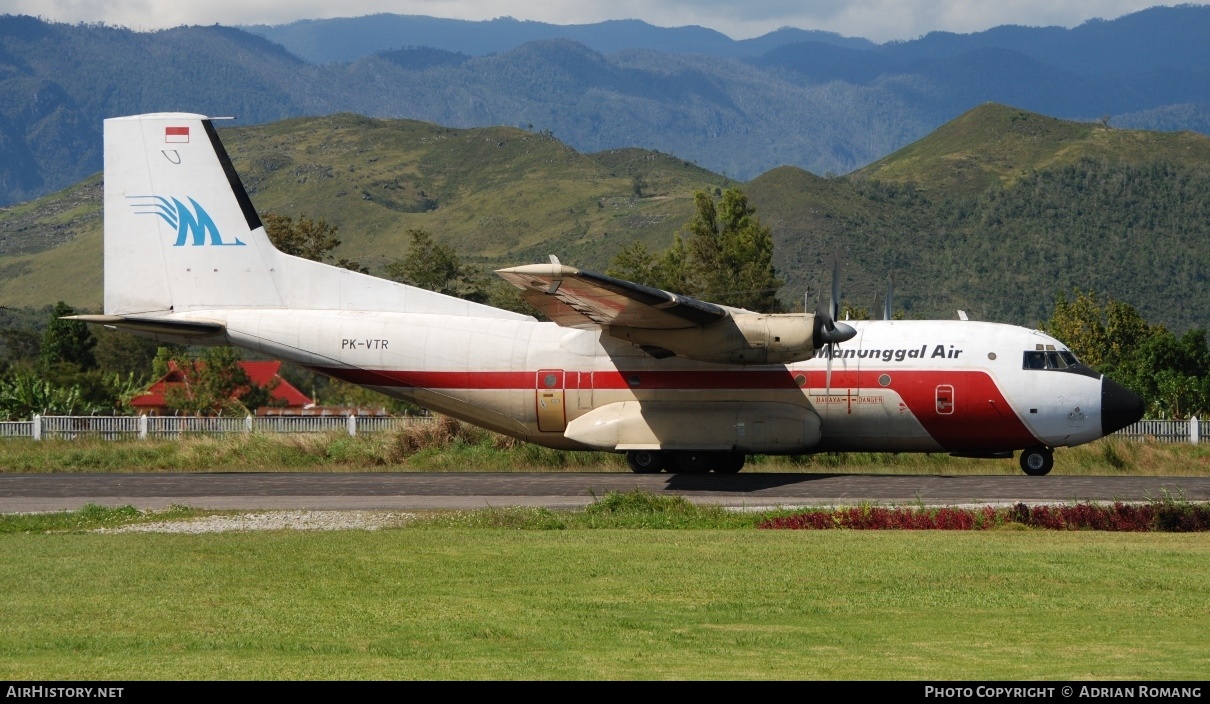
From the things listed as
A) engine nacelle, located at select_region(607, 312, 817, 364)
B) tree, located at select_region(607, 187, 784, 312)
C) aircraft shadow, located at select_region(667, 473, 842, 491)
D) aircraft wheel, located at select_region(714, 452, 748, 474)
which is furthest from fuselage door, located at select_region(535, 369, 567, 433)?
tree, located at select_region(607, 187, 784, 312)

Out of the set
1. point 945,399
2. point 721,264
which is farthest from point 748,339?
point 721,264

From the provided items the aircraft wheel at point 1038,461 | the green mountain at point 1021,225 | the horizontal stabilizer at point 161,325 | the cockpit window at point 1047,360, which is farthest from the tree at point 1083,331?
the horizontal stabilizer at point 161,325

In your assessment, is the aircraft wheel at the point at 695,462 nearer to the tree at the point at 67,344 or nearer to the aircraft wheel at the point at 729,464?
the aircraft wheel at the point at 729,464

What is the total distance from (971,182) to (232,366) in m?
98.5

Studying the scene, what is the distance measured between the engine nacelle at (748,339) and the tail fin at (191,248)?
4.93m

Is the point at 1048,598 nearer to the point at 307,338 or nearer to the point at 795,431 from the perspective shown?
the point at 795,431

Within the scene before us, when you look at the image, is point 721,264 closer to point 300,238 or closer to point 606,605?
point 300,238

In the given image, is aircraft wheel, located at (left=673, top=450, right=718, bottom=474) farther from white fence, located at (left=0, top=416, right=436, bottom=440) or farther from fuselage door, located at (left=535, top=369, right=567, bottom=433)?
white fence, located at (left=0, top=416, right=436, bottom=440)

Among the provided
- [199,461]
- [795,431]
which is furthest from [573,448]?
A: [199,461]

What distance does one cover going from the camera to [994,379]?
27.2 m

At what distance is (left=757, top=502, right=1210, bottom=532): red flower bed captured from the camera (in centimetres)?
1903

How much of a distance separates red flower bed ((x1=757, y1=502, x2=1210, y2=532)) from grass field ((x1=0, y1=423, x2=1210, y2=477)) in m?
11.1

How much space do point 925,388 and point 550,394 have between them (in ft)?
26.2
